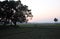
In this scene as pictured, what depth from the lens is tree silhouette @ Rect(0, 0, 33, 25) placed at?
146 ft

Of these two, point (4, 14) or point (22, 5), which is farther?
point (22, 5)

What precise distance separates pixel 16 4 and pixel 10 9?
244 centimetres

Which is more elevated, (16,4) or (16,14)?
(16,4)

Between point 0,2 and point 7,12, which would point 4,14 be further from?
point 0,2

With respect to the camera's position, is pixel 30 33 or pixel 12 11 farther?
pixel 12 11

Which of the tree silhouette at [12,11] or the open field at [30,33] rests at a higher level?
the tree silhouette at [12,11]

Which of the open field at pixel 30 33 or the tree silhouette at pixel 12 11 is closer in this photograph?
the open field at pixel 30 33

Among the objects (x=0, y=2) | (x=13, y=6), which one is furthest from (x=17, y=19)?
(x=0, y=2)

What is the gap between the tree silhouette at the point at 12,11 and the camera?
146 ft

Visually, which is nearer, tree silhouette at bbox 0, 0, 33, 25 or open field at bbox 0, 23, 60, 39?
open field at bbox 0, 23, 60, 39

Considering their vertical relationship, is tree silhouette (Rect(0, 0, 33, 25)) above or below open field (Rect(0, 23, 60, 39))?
above

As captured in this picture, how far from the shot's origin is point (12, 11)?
4488 centimetres

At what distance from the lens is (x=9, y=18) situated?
45344 mm

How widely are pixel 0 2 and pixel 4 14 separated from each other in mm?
4483
